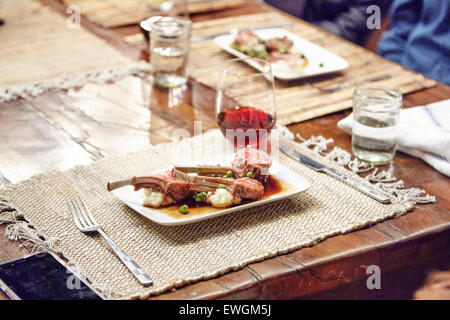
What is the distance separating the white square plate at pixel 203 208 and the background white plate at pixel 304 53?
563mm

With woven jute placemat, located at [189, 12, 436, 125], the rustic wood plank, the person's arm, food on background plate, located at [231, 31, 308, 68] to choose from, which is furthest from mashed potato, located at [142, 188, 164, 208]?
the person's arm

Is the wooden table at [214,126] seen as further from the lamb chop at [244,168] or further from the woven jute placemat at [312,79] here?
the lamb chop at [244,168]

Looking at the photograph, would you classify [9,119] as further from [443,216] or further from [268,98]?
[443,216]

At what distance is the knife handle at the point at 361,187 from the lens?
3.61 ft

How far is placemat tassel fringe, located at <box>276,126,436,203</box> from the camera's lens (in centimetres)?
113

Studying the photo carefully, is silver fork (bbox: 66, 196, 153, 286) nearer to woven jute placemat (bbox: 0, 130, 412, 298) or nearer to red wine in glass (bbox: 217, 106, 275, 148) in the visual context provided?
woven jute placemat (bbox: 0, 130, 412, 298)

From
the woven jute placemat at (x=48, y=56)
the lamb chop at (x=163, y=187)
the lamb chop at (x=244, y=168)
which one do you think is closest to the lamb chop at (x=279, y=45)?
the woven jute placemat at (x=48, y=56)

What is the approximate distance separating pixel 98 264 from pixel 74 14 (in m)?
1.38

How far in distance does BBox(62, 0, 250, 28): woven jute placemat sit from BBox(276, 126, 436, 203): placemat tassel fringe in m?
0.85

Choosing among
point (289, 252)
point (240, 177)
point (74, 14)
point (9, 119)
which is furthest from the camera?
point (74, 14)

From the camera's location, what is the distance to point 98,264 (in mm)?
906
